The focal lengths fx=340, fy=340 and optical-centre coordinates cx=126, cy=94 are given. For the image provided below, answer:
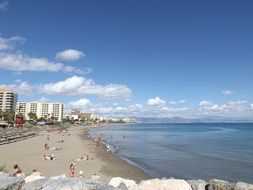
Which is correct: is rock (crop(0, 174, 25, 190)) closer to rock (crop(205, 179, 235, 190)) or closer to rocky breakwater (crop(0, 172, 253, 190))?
rocky breakwater (crop(0, 172, 253, 190))

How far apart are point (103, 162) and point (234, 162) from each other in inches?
637

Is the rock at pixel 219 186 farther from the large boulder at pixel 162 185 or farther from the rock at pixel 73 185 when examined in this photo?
the rock at pixel 73 185

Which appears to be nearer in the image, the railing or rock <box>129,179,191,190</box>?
rock <box>129,179,191,190</box>

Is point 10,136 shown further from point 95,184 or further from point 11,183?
point 95,184

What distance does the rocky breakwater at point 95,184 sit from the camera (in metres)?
9.56

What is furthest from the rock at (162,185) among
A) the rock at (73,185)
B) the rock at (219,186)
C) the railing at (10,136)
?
the railing at (10,136)

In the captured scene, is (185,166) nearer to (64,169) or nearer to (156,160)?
(156,160)

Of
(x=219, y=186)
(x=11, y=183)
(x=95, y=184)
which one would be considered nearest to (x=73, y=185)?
(x=95, y=184)

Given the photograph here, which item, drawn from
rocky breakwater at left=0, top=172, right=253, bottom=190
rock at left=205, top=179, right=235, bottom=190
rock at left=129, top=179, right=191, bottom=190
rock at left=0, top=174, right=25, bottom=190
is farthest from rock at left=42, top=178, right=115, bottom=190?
rock at left=205, top=179, right=235, bottom=190

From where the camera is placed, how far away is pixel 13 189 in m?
10.5

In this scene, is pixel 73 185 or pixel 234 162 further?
pixel 234 162

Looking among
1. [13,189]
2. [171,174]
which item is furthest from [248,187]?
[171,174]

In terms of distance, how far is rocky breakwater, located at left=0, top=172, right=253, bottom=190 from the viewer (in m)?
9.56

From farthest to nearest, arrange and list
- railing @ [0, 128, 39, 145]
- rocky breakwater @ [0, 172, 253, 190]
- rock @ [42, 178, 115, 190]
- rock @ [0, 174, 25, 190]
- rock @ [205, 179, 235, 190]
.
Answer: railing @ [0, 128, 39, 145]
rock @ [205, 179, 235, 190]
rock @ [0, 174, 25, 190]
rocky breakwater @ [0, 172, 253, 190]
rock @ [42, 178, 115, 190]
